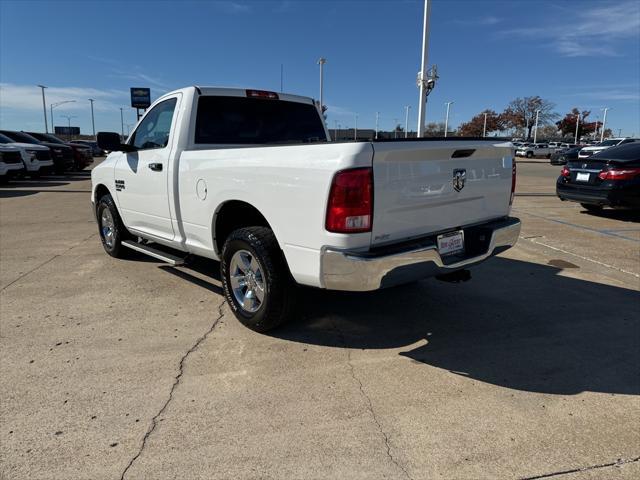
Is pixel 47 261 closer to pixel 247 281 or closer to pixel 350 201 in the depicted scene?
pixel 247 281

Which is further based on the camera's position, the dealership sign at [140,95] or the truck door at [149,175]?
the dealership sign at [140,95]

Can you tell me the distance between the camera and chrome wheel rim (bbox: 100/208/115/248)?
6113 mm

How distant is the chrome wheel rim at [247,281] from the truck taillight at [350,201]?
0.93m

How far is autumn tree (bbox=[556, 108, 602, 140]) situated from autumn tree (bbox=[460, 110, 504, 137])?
54.2ft

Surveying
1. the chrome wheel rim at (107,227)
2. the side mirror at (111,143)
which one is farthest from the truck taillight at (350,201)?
the chrome wheel rim at (107,227)

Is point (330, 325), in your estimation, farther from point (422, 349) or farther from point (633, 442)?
point (633, 442)

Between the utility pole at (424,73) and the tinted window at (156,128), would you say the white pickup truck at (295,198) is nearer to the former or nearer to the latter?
the tinted window at (156,128)

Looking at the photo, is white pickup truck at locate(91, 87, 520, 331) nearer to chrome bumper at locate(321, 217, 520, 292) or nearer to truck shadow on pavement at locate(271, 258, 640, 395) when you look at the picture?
chrome bumper at locate(321, 217, 520, 292)

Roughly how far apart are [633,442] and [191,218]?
3.62 m

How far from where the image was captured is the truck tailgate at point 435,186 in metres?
3.02

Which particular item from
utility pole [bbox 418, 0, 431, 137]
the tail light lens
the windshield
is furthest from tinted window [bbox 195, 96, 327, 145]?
the windshield

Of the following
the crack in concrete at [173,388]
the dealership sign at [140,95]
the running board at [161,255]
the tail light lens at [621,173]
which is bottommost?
the crack in concrete at [173,388]

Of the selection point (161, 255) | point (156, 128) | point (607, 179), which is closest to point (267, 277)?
point (161, 255)

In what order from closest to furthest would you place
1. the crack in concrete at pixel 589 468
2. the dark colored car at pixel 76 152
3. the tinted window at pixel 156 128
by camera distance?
1. the crack in concrete at pixel 589 468
2. the tinted window at pixel 156 128
3. the dark colored car at pixel 76 152
